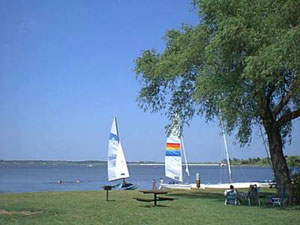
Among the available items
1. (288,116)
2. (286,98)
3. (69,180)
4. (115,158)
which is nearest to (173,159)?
(115,158)

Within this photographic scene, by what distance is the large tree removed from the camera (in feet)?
50.1

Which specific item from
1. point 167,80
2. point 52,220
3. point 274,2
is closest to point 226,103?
point 274,2

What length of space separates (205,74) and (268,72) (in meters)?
3.27

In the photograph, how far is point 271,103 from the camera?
2014 cm

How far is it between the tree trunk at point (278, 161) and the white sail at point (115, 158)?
21185 millimetres

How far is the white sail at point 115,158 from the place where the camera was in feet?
129

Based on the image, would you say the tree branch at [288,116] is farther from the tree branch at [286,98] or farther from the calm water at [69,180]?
the calm water at [69,180]

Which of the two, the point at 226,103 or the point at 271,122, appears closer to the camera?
the point at 226,103

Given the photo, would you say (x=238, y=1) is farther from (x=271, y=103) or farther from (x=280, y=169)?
(x=280, y=169)

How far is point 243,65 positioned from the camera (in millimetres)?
17094

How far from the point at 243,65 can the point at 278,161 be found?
471cm

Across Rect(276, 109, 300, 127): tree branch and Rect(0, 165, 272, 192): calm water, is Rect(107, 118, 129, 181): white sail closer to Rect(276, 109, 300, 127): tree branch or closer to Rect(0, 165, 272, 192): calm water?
Rect(0, 165, 272, 192): calm water

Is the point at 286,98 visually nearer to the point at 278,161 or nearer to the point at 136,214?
the point at 278,161

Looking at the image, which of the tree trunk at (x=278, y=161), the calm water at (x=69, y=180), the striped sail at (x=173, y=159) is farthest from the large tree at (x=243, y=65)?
the calm water at (x=69, y=180)
